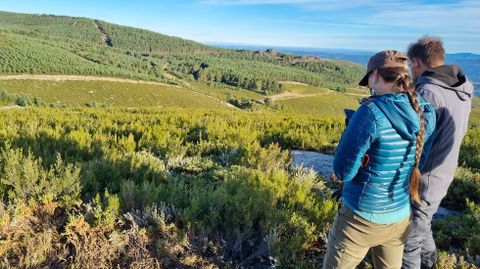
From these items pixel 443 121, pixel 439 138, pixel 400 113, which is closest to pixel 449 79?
pixel 443 121

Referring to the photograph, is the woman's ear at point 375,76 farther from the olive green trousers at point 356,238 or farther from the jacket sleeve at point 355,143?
the olive green trousers at point 356,238

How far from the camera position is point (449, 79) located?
10.7 ft

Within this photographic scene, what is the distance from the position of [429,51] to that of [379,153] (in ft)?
5.13

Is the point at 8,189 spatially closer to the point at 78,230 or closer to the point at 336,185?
the point at 78,230

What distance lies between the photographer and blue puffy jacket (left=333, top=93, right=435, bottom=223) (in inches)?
93.4

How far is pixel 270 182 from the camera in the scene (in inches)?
190

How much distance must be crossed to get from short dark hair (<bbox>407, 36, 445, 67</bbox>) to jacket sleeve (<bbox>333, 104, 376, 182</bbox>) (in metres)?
1.45

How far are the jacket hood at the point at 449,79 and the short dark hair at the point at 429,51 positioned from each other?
0.13m

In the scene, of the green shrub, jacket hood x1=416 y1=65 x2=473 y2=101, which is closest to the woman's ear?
jacket hood x1=416 y1=65 x2=473 y2=101

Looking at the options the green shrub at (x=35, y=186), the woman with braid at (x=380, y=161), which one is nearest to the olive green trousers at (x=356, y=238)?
the woman with braid at (x=380, y=161)

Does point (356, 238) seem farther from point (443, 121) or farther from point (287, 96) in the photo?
point (287, 96)

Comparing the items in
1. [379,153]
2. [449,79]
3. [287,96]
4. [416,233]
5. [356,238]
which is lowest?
[287,96]

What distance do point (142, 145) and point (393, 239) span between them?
5460 mm

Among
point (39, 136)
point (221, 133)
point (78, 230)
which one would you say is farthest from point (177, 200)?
point (221, 133)
